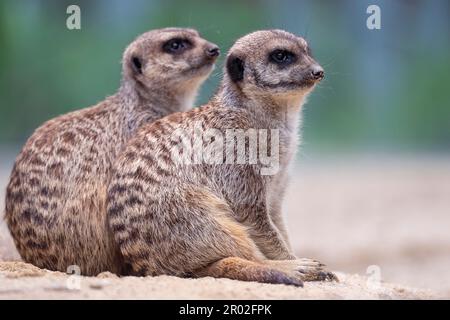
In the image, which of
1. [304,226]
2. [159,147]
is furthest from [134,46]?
[304,226]

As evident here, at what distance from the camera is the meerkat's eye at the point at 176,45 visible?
185 inches

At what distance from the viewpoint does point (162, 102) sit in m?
4.66

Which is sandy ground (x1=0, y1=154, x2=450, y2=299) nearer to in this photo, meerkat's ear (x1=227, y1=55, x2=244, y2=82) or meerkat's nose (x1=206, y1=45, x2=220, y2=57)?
meerkat's ear (x1=227, y1=55, x2=244, y2=82)

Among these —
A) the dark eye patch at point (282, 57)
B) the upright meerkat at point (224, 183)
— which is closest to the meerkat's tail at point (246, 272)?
the upright meerkat at point (224, 183)

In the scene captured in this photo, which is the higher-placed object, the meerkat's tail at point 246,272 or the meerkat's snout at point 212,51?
the meerkat's snout at point 212,51

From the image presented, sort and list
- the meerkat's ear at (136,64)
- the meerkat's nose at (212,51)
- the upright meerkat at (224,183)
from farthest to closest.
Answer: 1. the meerkat's ear at (136,64)
2. the meerkat's nose at (212,51)
3. the upright meerkat at (224,183)

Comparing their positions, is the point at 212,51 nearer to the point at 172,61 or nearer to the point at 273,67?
the point at 172,61

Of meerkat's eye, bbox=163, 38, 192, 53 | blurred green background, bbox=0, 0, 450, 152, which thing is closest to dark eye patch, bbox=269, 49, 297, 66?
meerkat's eye, bbox=163, 38, 192, 53

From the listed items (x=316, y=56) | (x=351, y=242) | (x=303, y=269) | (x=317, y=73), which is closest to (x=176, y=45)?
(x=317, y=73)

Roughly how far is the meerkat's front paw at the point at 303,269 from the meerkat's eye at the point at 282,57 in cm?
91

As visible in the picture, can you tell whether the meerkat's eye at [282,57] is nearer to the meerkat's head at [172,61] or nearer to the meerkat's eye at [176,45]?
the meerkat's head at [172,61]

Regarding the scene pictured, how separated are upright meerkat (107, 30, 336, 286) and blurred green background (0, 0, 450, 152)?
13.4ft

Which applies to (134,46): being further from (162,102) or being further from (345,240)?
(345,240)

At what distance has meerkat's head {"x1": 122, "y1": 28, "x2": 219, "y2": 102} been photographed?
4.63 meters
